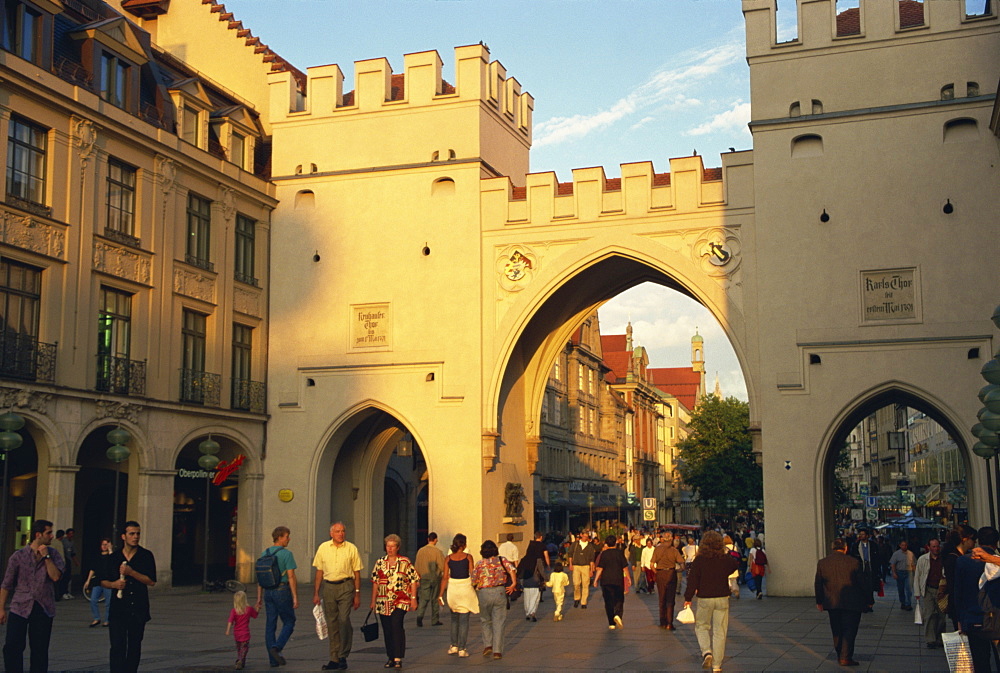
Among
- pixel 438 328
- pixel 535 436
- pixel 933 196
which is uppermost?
pixel 933 196

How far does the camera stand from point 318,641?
1609 cm

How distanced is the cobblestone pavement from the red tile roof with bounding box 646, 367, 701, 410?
469 feet

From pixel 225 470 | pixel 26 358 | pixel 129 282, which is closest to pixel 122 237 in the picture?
pixel 129 282

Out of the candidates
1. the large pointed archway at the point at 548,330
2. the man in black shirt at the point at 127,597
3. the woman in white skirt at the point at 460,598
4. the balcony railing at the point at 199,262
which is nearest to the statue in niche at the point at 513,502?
the large pointed archway at the point at 548,330

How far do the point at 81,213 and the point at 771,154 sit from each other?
1491 centimetres

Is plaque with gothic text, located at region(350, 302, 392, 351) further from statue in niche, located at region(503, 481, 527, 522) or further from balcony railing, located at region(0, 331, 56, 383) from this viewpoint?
balcony railing, located at region(0, 331, 56, 383)

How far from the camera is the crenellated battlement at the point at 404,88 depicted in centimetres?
2903

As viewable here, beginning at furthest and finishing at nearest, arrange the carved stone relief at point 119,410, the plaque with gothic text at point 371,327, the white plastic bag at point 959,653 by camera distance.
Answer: the plaque with gothic text at point 371,327 < the carved stone relief at point 119,410 < the white plastic bag at point 959,653

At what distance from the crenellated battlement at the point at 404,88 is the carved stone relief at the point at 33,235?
9.26 m

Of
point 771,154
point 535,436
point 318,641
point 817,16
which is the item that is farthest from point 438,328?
point 318,641

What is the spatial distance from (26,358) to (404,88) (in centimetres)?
1230

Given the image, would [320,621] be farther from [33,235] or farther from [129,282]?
[129,282]

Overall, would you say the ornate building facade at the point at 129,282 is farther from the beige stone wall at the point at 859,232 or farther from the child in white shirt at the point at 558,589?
the beige stone wall at the point at 859,232

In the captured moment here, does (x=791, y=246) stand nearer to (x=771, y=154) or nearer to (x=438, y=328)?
(x=771, y=154)
